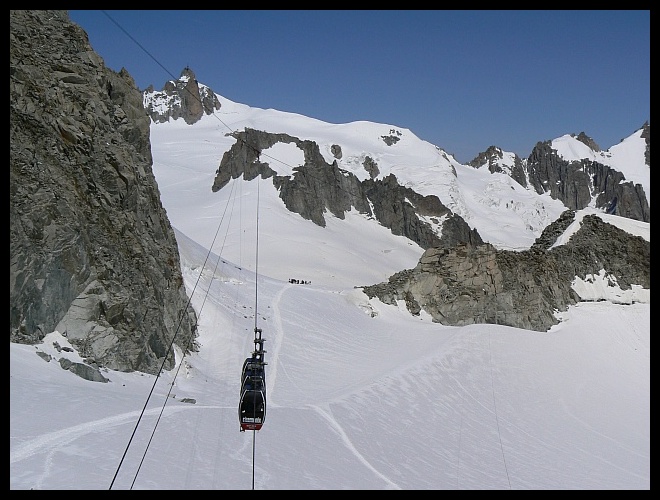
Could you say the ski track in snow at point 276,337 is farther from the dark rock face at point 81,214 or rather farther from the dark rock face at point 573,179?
the dark rock face at point 573,179

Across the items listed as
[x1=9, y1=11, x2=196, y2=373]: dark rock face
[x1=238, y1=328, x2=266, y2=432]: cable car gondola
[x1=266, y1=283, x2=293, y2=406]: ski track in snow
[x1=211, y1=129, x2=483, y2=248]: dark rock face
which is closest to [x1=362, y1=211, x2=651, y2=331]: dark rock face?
[x1=266, y1=283, x2=293, y2=406]: ski track in snow

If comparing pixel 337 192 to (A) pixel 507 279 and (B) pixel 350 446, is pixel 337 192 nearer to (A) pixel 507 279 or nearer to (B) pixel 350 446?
(A) pixel 507 279

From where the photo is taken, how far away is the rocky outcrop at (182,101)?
4488 inches

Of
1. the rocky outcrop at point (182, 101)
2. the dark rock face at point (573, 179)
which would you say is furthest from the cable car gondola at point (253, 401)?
the dark rock face at point (573, 179)

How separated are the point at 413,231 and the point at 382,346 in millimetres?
63246

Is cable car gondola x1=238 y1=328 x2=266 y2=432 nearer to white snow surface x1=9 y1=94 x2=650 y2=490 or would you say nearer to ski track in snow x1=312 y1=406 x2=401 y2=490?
white snow surface x1=9 y1=94 x2=650 y2=490

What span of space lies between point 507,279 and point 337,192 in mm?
53077

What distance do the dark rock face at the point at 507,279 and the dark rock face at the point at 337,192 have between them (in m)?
36.6

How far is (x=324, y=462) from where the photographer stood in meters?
11.7

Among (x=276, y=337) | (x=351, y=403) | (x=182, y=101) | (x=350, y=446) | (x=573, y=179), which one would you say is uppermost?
(x=182, y=101)

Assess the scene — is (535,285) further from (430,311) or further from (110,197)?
(110,197)

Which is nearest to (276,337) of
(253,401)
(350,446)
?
(350,446)

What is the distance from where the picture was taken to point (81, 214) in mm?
15711
